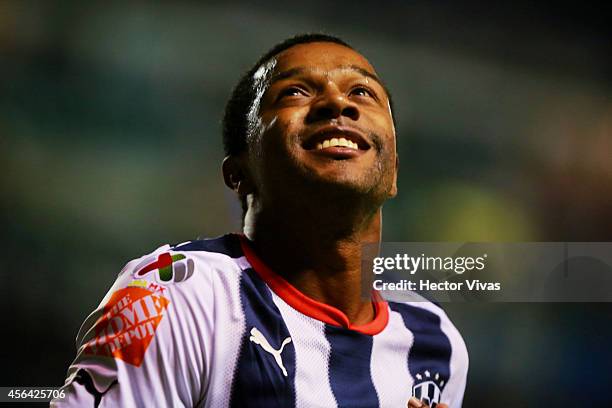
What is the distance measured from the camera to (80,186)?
2197 mm

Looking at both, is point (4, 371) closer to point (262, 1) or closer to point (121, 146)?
point (121, 146)

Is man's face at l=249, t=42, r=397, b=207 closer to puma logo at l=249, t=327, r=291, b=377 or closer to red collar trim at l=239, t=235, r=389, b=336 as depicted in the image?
red collar trim at l=239, t=235, r=389, b=336

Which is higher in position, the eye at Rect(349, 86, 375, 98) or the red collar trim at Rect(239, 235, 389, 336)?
the eye at Rect(349, 86, 375, 98)

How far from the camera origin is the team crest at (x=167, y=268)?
4.30 feet

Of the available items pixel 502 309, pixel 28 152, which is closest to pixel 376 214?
pixel 502 309

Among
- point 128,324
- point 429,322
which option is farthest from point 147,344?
point 429,322

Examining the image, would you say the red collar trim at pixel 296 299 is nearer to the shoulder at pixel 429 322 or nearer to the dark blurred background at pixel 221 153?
the shoulder at pixel 429 322

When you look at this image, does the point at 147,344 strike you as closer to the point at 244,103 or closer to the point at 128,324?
the point at 128,324

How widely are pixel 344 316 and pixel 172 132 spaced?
1144mm

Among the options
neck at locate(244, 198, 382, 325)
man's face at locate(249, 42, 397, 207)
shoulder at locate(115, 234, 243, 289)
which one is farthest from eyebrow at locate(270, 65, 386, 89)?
shoulder at locate(115, 234, 243, 289)

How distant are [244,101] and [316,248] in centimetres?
43

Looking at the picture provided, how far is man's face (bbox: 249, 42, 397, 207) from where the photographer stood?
142cm

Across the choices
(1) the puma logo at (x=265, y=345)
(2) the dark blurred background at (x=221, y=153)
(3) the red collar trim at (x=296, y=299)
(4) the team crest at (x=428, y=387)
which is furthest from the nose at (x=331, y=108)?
(2) the dark blurred background at (x=221, y=153)

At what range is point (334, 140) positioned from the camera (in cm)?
142
